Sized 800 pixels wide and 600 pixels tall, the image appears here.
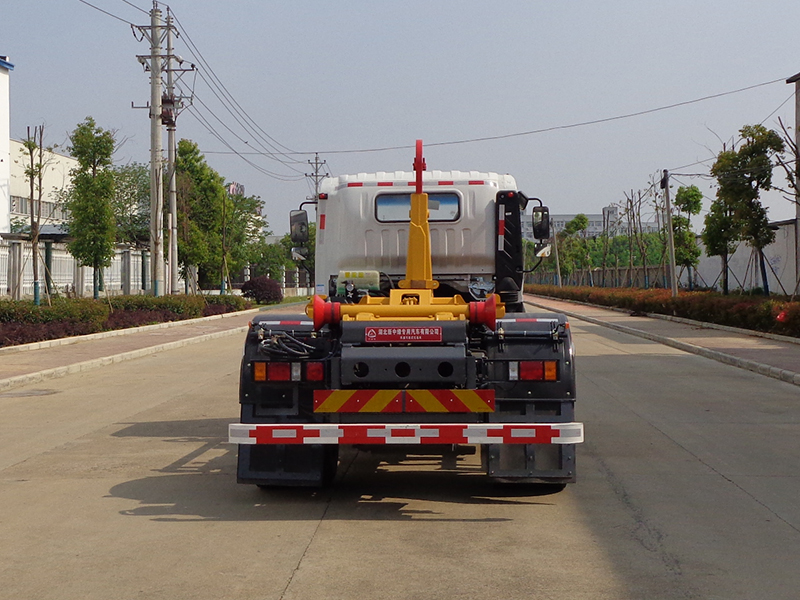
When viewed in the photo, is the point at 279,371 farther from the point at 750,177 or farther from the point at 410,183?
the point at 750,177

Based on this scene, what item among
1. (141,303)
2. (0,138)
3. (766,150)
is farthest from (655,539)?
(0,138)

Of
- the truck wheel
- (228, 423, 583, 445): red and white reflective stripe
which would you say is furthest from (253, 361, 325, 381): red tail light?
the truck wheel

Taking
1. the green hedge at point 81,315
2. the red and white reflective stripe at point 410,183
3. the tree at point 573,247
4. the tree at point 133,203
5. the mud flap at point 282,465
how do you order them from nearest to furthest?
1. the mud flap at point 282,465
2. the red and white reflective stripe at point 410,183
3. the green hedge at point 81,315
4. the tree at point 133,203
5. the tree at point 573,247

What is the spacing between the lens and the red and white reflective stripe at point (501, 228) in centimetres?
919

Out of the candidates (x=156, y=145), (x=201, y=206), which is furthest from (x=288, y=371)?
(x=201, y=206)

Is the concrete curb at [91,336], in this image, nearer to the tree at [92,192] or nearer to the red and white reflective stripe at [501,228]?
the tree at [92,192]

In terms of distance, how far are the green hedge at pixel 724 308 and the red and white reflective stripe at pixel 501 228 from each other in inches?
616

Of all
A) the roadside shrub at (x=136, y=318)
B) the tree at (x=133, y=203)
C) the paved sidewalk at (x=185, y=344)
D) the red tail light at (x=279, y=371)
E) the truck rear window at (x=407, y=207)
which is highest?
the tree at (x=133, y=203)

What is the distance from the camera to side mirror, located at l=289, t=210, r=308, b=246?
398 inches

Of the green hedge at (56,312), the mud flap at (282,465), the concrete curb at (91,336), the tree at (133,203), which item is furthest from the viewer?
the tree at (133,203)

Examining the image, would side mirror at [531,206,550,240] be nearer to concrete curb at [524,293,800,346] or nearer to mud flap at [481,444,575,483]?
mud flap at [481,444,575,483]

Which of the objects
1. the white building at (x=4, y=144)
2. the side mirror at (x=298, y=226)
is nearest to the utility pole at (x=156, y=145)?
the white building at (x=4, y=144)

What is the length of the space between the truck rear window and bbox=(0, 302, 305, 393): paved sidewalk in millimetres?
4564

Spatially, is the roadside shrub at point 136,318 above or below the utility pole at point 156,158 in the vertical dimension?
below
